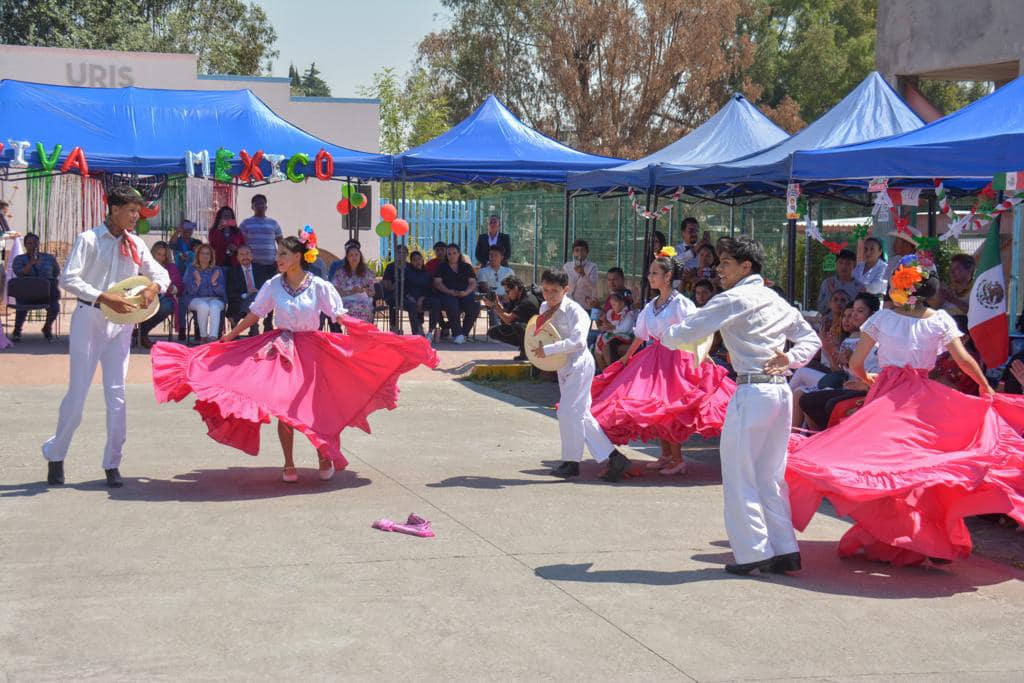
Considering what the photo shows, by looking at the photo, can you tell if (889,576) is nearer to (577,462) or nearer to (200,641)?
(577,462)

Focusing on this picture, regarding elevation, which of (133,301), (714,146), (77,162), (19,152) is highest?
(714,146)

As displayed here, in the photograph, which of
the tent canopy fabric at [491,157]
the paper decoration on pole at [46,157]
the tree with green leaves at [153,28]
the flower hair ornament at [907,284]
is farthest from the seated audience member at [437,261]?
the tree with green leaves at [153,28]

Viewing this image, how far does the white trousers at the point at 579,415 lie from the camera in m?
9.18

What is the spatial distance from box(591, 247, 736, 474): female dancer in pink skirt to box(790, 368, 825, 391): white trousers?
1.69 metres

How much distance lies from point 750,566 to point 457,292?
→ 13.0 m

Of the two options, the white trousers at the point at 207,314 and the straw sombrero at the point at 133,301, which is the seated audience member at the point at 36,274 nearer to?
the white trousers at the point at 207,314

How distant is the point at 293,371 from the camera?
28.6 ft

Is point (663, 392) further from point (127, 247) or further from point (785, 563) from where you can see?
point (127, 247)

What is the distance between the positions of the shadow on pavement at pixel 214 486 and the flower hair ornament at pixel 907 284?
3835 mm

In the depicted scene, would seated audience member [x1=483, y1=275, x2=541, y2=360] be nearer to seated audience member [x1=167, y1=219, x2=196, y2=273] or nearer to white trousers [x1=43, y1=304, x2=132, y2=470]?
white trousers [x1=43, y1=304, x2=132, y2=470]

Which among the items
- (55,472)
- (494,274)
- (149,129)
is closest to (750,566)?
(55,472)

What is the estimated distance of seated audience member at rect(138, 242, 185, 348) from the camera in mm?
17484

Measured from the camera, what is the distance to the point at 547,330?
924cm

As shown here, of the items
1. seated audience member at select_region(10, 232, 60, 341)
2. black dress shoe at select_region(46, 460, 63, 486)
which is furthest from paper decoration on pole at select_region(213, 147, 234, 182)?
black dress shoe at select_region(46, 460, 63, 486)
